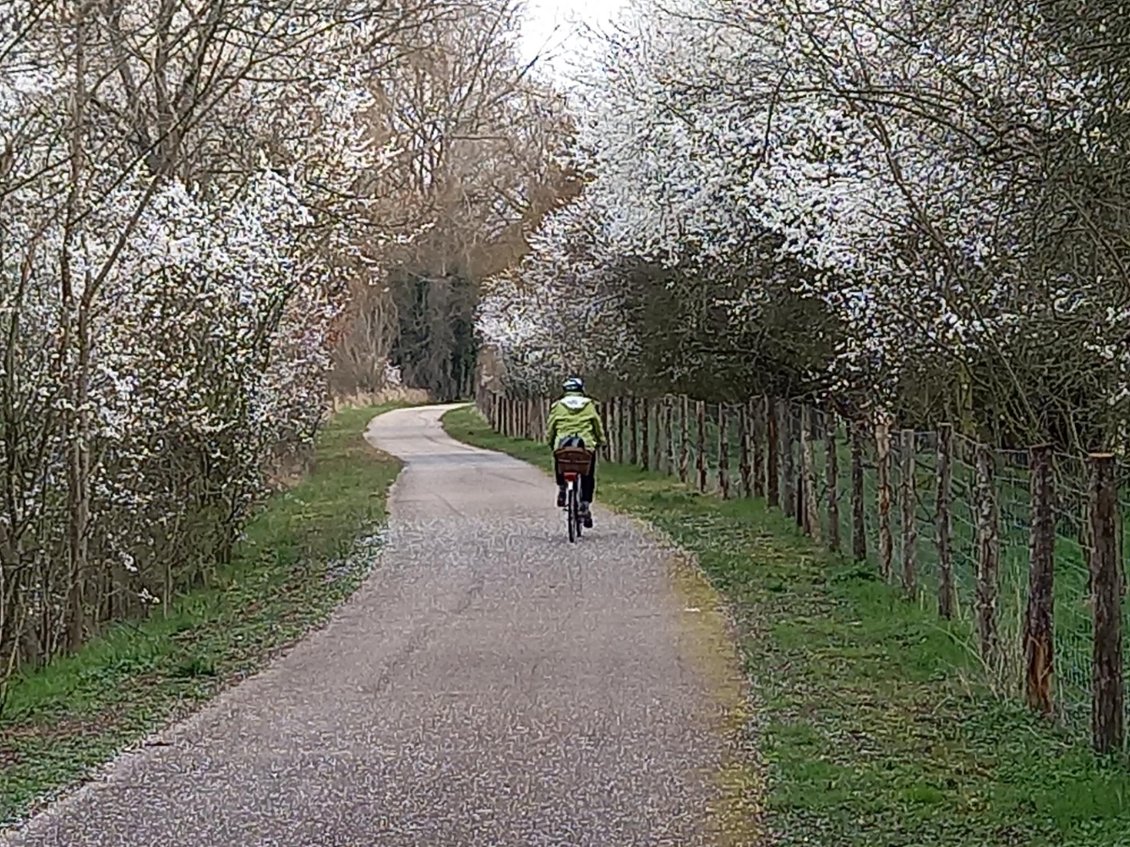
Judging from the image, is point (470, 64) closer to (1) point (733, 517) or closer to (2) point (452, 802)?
(1) point (733, 517)

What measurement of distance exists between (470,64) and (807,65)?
13.3m

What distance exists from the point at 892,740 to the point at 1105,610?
1234 millimetres

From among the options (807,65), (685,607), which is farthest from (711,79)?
(685,607)

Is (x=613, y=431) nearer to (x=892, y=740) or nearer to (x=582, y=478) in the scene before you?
(x=582, y=478)

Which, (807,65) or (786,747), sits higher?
(807,65)

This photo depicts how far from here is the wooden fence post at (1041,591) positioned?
921cm

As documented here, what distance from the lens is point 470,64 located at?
26703mm

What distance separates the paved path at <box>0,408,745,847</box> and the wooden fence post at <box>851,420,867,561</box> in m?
2.06

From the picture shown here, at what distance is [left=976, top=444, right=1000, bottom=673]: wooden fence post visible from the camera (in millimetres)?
10750

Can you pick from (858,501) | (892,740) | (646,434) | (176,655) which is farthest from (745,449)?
(892,740)

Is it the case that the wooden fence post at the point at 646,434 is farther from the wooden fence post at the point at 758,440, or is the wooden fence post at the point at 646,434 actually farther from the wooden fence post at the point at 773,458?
the wooden fence post at the point at 773,458

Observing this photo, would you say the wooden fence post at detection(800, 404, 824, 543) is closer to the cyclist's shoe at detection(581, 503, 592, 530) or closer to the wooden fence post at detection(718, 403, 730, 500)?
the cyclist's shoe at detection(581, 503, 592, 530)

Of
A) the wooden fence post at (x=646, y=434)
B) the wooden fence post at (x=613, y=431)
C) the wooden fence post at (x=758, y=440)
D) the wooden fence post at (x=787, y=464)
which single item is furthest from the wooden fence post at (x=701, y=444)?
the wooden fence post at (x=613, y=431)

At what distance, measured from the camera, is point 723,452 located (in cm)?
2555
